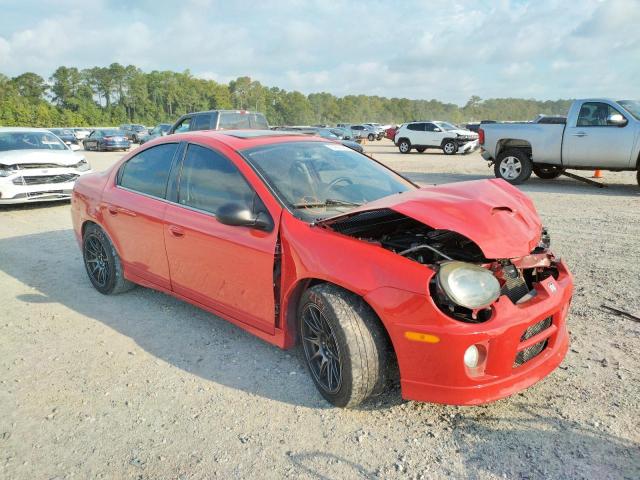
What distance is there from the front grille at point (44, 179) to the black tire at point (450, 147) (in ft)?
63.9

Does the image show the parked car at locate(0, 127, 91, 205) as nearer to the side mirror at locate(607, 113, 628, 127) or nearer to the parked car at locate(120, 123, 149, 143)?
the side mirror at locate(607, 113, 628, 127)

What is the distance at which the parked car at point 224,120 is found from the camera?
1462 centimetres

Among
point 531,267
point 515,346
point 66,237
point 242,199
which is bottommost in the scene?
point 66,237

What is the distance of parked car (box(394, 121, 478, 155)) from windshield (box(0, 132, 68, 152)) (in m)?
19.1

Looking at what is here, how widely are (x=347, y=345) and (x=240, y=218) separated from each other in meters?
1.02

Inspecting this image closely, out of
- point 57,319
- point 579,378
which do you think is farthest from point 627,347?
point 57,319

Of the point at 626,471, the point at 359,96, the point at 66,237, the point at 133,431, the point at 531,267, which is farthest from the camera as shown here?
the point at 359,96

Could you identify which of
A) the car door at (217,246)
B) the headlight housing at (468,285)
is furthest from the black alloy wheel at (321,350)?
the headlight housing at (468,285)

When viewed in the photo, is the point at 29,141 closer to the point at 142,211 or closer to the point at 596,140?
the point at 142,211

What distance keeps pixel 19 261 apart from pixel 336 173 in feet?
15.0

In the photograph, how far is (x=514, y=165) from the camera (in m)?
12.2

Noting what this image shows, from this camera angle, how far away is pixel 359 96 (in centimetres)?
13238

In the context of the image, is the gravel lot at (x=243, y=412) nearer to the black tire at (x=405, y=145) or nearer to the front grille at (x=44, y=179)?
the front grille at (x=44, y=179)

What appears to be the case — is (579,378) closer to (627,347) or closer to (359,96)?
(627,347)
